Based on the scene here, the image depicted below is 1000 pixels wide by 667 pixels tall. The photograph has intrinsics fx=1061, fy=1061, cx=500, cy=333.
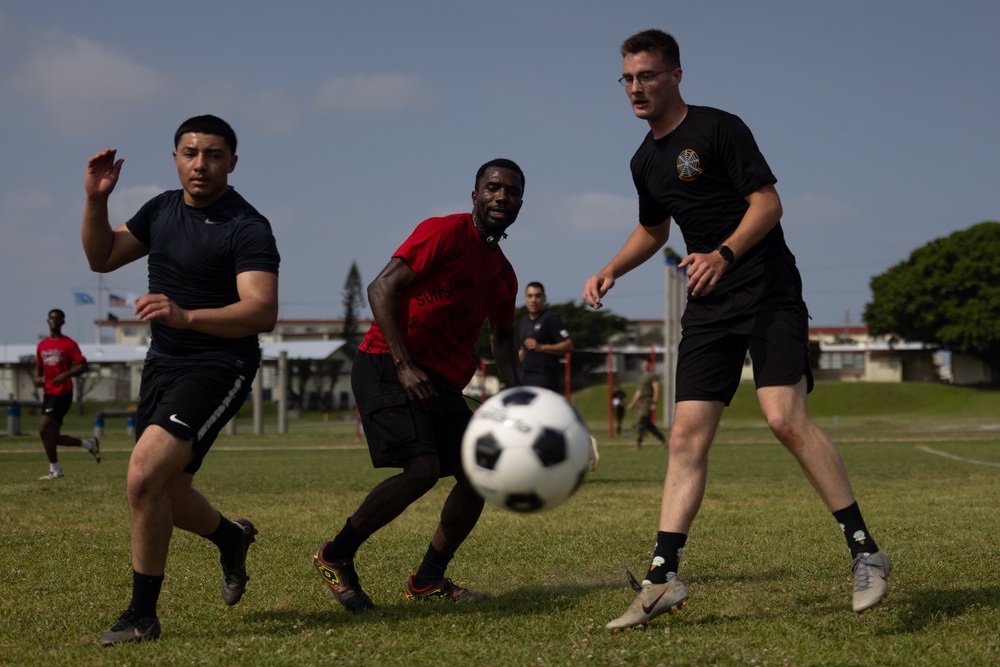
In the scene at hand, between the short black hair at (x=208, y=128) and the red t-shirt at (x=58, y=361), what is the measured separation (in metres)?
10.3

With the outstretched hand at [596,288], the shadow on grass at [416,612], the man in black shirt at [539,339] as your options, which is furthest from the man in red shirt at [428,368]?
the man in black shirt at [539,339]

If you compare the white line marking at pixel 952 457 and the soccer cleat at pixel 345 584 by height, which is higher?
the soccer cleat at pixel 345 584

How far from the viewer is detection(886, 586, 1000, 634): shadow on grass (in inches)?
177

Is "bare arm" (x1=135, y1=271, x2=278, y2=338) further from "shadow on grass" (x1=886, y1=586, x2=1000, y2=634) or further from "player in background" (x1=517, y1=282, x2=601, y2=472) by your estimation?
"player in background" (x1=517, y1=282, x2=601, y2=472)

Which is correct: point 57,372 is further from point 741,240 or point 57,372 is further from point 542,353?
point 741,240

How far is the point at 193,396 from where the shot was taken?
450cm

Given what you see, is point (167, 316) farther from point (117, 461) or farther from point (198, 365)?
point (117, 461)

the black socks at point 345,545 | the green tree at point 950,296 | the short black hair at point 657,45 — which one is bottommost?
the black socks at point 345,545

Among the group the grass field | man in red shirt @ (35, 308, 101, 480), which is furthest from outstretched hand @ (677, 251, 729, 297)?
man in red shirt @ (35, 308, 101, 480)

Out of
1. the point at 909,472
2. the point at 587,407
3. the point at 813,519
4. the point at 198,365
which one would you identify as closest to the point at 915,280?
the point at 587,407

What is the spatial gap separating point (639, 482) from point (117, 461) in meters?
9.46

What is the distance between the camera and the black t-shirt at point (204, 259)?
459 cm

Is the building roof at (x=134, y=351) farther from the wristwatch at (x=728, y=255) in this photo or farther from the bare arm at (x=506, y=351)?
the wristwatch at (x=728, y=255)

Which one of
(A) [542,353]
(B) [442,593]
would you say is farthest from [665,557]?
(A) [542,353]
